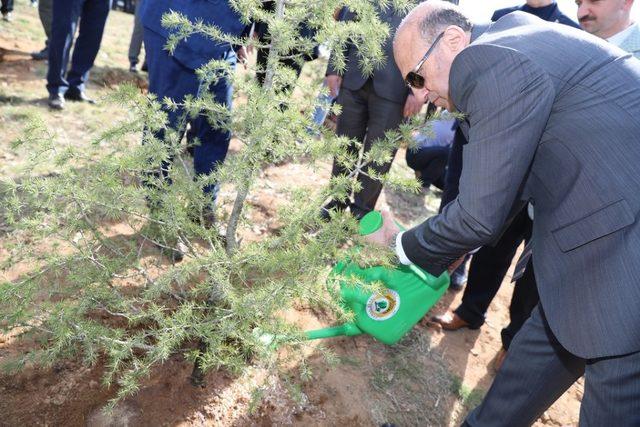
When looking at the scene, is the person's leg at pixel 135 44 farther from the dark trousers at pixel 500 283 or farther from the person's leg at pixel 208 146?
the dark trousers at pixel 500 283

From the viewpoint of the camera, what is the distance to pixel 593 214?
50.5 inches

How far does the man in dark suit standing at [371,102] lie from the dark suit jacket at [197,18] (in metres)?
0.67

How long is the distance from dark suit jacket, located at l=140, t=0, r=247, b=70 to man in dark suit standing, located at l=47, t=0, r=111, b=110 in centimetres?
189

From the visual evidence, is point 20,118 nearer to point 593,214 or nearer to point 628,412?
point 593,214

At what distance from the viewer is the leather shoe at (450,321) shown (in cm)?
279

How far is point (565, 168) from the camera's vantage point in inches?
52.7

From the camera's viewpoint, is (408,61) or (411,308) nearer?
(408,61)

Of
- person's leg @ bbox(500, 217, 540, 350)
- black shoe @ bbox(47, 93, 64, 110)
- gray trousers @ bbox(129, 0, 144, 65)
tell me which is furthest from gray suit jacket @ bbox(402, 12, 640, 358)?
gray trousers @ bbox(129, 0, 144, 65)

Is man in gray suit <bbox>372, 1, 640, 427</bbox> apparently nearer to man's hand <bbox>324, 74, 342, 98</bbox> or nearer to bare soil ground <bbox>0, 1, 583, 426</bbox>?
bare soil ground <bbox>0, 1, 583, 426</bbox>

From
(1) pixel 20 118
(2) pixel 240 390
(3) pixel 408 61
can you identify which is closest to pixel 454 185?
(3) pixel 408 61

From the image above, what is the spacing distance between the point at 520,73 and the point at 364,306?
1298 millimetres

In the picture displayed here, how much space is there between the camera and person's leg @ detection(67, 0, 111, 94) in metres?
4.02

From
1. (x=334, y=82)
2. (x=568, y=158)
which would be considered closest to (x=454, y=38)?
(x=568, y=158)

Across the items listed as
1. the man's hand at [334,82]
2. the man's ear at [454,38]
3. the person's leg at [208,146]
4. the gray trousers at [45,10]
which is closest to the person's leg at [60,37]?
the gray trousers at [45,10]
